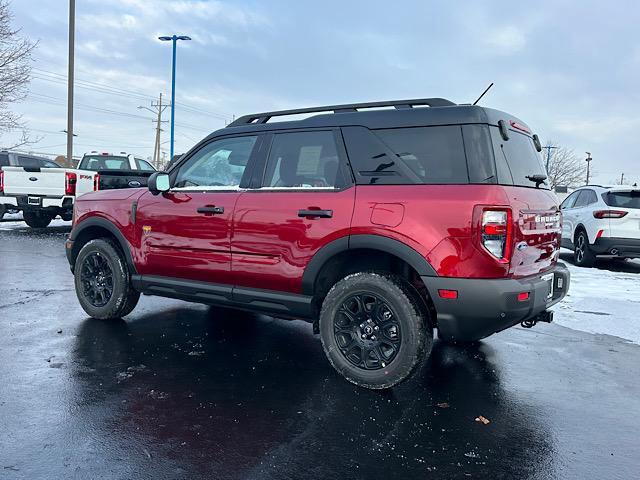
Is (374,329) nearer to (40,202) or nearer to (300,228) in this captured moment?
(300,228)

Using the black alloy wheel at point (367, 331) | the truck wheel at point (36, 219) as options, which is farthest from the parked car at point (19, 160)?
the black alloy wheel at point (367, 331)

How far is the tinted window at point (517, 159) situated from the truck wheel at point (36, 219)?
13.6 m

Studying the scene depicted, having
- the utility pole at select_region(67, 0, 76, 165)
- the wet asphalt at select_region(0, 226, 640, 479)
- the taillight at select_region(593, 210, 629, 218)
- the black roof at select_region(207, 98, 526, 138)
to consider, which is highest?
the utility pole at select_region(67, 0, 76, 165)

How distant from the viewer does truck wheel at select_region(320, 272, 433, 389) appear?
339 centimetres

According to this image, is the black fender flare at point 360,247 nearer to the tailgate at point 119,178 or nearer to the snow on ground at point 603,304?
the snow on ground at point 603,304

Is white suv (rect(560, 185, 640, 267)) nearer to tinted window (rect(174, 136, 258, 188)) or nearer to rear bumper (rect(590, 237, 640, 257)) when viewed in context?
rear bumper (rect(590, 237, 640, 257))

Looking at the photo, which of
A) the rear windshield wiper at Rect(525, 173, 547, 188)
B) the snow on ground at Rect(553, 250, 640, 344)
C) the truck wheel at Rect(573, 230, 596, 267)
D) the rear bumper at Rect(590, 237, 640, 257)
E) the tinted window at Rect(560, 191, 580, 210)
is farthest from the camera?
the tinted window at Rect(560, 191, 580, 210)

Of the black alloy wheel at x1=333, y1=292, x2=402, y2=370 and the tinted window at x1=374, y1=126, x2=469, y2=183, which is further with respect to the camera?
the black alloy wheel at x1=333, y1=292, x2=402, y2=370

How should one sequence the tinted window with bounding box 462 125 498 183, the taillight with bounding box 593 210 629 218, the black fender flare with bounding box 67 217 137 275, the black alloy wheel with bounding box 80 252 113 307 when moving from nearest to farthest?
the tinted window with bounding box 462 125 498 183 → the black fender flare with bounding box 67 217 137 275 → the black alloy wheel with bounding box 80 252 113 307 → the taillight with bounding box 593 210 629 218

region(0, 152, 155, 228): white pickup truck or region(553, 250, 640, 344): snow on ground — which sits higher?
region(0, 152, 155, 228): white pickup truck

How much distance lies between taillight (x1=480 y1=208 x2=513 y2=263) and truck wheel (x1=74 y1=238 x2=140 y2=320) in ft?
11.5

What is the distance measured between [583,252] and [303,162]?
26.8ft

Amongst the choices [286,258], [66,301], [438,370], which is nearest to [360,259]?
[286,258]

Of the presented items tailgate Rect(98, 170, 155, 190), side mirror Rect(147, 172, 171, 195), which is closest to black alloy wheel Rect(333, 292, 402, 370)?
side mirror Rect(147, 172, 171, 195)
